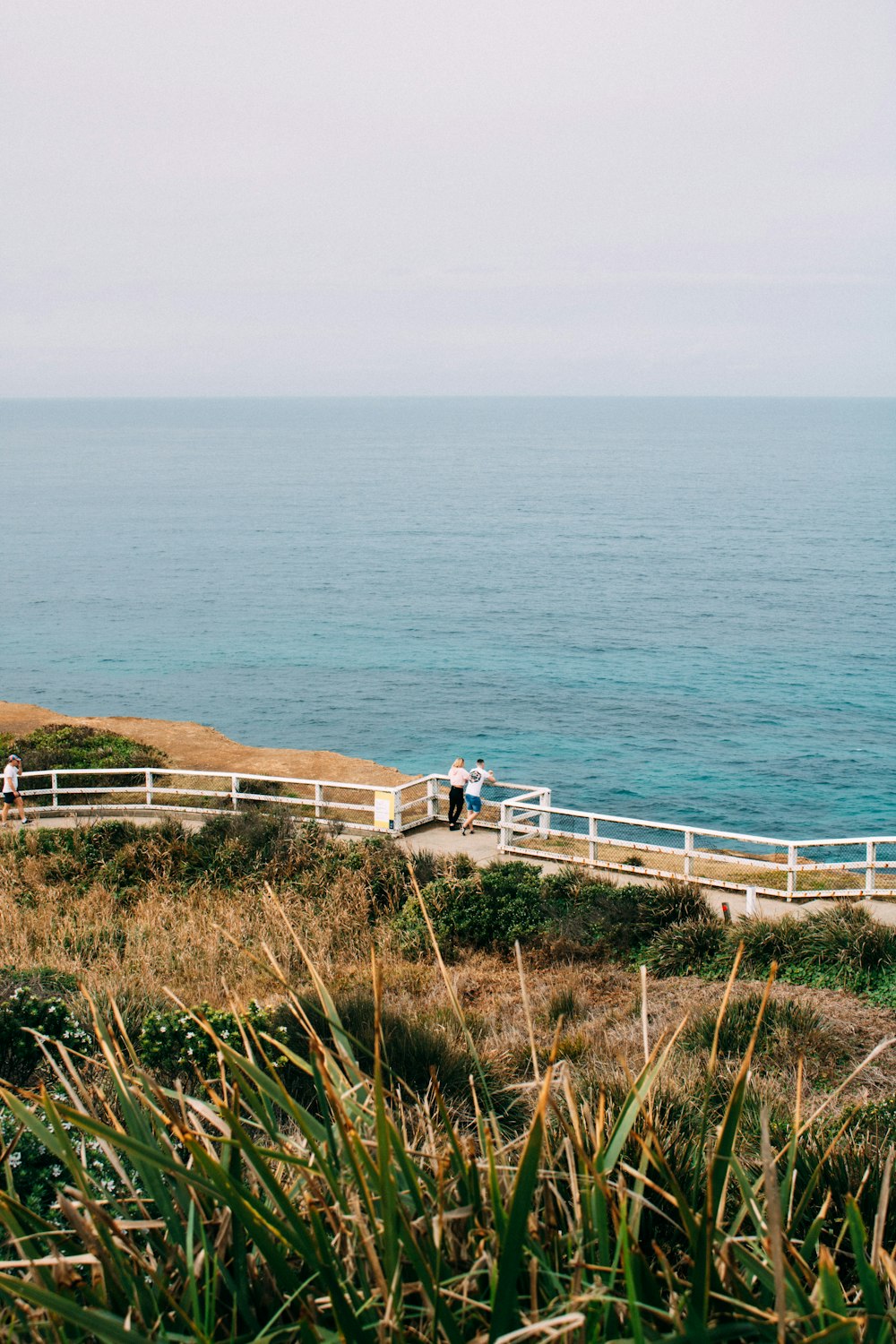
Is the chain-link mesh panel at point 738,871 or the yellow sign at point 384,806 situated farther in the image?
the yellow sign at point 384,806

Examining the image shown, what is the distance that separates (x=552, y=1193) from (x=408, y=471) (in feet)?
510

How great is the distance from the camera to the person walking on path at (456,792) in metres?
19.2

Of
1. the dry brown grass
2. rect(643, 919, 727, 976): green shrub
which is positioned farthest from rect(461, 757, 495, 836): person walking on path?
rect(643, 919, 727, 976): green shrub

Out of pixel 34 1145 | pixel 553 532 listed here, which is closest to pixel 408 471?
pixel 553 532

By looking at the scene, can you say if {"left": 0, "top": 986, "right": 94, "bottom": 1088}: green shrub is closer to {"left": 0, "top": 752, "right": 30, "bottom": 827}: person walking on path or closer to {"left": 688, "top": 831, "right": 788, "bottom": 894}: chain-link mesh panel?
{"left": 688, "top": 831, "right": 788, "bottom": 894}: chain-link mesh panel

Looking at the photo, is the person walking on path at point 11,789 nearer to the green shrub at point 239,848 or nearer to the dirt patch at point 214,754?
the green shrub at point 239,848

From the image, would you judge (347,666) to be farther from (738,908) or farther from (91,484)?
(91,484)

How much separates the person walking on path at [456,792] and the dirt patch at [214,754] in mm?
8236

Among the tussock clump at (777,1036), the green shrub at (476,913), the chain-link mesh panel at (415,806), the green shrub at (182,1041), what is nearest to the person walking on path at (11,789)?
the chain-link mesh panel at (415,806)

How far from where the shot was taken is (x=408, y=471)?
156125mm

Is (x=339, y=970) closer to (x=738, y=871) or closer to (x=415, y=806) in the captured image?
(x=738, y=871)

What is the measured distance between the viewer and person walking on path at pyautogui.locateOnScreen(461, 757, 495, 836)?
1906cm

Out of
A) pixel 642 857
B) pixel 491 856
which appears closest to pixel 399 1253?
pixel 491 856

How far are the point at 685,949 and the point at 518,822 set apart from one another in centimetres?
672
